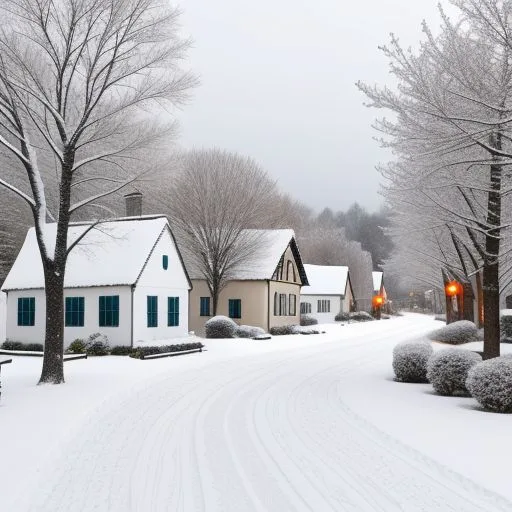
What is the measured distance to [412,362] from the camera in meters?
15.1

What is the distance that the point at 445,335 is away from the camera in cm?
2795

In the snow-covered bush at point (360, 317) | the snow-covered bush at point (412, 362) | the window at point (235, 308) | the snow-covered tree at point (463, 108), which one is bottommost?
the snow-covered bush at point (360, 317)

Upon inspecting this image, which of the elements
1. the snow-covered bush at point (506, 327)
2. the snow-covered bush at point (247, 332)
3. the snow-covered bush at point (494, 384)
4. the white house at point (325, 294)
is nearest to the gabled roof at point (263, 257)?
the snow-covered bush at point (247, 332)

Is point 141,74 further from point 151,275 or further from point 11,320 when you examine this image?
point 11,320

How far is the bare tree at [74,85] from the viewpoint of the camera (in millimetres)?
14367

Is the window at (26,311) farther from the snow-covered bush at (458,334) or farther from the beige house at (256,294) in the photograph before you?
the snow-covered bush at (458,334)

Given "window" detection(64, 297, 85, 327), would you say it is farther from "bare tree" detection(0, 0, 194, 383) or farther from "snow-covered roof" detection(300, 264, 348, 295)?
"snow-covered roof" detection(300, 264, 348, 295)

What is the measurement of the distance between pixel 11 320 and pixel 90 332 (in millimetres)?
4804

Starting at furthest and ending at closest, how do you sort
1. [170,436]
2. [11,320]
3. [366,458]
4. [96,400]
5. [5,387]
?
1. [11,320]
2. [5,387]
3. [96,400]
4. [170,436]
5. [366,458]

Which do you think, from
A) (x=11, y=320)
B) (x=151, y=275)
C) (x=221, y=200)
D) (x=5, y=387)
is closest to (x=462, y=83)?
(x=5, y=387)

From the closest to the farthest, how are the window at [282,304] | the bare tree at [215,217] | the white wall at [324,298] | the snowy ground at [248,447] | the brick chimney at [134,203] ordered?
the snowy ground at [248,447] → the brick chimney at [134,203] → the bare tree at [215,217] → the window at [282,304] → the white wall at [324,298]

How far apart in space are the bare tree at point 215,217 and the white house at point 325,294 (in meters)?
17.2

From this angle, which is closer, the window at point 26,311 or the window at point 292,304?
the window at point 26,311

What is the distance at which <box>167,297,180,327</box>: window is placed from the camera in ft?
89.5
